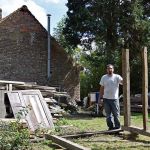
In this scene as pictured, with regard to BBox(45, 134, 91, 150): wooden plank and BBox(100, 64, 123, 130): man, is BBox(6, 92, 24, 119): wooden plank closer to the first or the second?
BBox(45, 134, 91, 150): wooden plank

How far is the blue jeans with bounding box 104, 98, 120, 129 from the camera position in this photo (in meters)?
12.6

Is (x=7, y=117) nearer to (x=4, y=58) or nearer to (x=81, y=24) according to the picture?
(x=81, y=24)

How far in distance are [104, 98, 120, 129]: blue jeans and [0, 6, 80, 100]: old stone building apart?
55.1ft

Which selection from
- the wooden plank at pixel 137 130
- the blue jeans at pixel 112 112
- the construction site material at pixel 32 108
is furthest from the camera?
the construction site material at pixel 32 108

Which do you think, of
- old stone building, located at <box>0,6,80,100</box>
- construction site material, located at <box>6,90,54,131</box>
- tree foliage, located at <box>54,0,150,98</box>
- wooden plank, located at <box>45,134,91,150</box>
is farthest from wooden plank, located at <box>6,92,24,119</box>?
old stone building, located at <box>0,6,80,100</box>

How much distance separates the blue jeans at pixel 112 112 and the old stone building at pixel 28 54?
16.8 m

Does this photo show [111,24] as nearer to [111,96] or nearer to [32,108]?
[32,108]

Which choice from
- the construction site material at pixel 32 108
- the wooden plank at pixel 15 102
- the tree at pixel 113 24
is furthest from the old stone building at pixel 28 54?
the wooden plank at pixel 15 102

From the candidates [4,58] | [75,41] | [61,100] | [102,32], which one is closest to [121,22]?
[102,32]

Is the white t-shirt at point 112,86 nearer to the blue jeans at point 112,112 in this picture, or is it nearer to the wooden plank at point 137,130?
the blue jeans at point 112,112

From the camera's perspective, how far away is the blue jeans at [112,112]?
12.6 meters

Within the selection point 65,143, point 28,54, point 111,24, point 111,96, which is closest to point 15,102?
point 111,96

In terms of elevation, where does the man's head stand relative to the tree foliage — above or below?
below

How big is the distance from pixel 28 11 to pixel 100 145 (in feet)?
69.9
